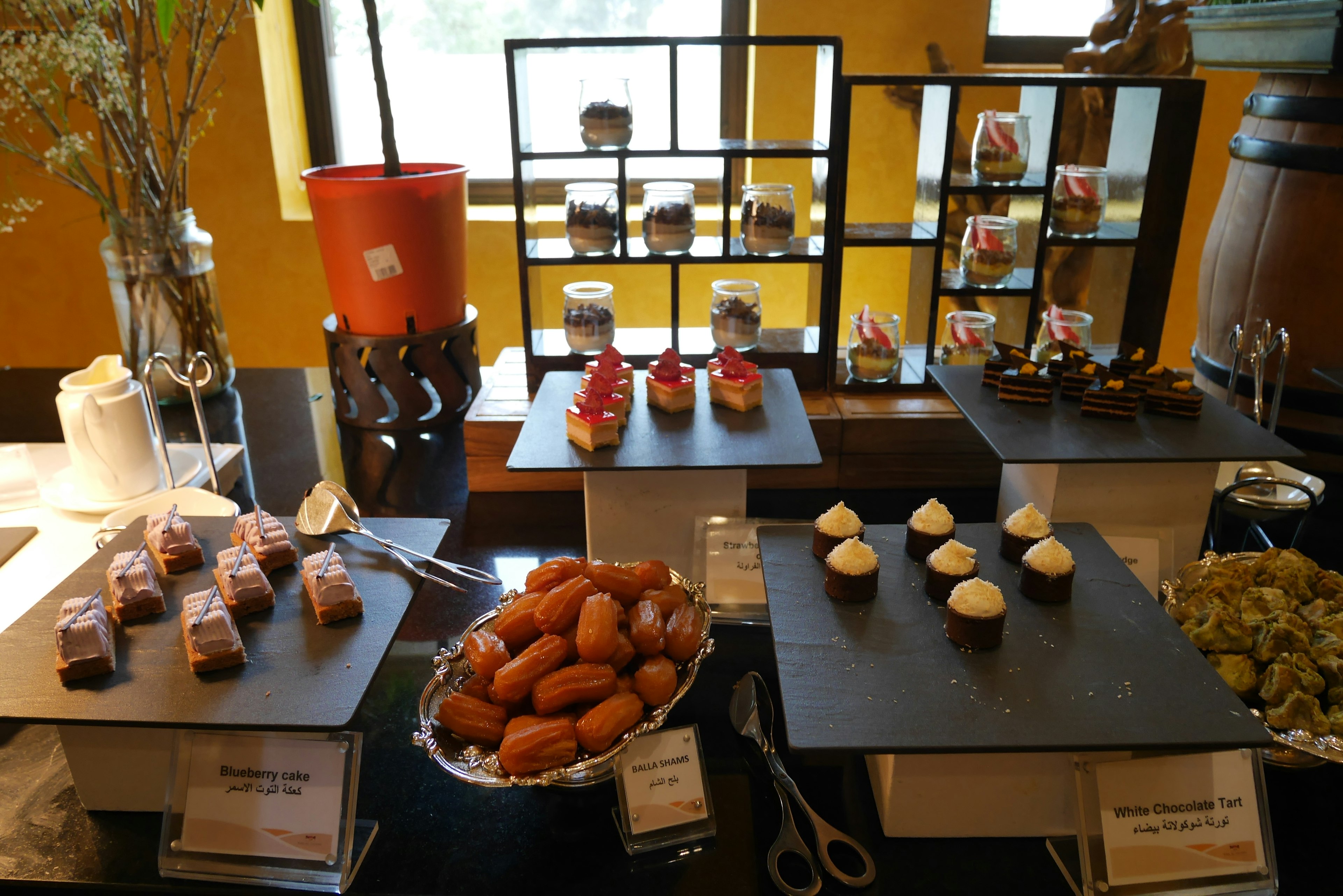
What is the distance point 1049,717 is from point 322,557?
824 mm

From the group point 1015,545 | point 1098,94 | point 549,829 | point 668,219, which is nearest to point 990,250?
point 1098,94

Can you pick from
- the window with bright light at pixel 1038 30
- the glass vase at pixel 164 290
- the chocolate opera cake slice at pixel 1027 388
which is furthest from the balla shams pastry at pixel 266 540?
the window with bright light at pixel 1038 30

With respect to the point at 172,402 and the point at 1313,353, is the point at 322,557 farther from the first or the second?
the point at 1313,353

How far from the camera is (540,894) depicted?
94 centimetres

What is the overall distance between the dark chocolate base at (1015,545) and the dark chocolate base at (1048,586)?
0.06 meters

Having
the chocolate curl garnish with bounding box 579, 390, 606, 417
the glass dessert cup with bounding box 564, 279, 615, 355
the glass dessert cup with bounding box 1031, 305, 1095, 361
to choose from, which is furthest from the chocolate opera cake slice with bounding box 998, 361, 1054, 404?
the glass dessert cup with bounding box 564, 279, 615, 355

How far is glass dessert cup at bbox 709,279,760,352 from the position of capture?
1.90m

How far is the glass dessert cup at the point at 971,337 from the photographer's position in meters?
1.88

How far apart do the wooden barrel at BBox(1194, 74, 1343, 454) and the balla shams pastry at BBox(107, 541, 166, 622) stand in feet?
6.05

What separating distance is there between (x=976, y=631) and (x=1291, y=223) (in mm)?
1176

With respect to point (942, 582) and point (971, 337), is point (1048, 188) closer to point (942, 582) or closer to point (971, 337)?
point (971, 337)

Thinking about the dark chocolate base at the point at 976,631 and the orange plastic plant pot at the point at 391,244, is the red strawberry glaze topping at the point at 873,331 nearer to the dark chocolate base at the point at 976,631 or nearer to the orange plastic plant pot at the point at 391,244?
the orange plastic plant pot at the point at 391,244

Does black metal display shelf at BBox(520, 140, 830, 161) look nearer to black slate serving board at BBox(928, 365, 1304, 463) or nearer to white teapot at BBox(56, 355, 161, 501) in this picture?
black slate serving board at BBox(928, 365, 1304, 463)

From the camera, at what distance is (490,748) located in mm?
940
